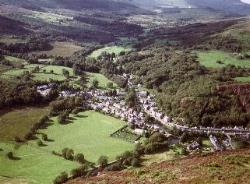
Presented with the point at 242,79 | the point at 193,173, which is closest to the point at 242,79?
the point at 242,79

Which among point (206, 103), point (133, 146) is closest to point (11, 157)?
point (133, 146)

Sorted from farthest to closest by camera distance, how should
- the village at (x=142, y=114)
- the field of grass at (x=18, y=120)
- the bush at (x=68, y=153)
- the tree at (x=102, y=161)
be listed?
the field of grass at (x=18, y=120)
the village at (x=142, y=114)
the bush at (x=68, y=153)
the tree at (x=102, y=161)

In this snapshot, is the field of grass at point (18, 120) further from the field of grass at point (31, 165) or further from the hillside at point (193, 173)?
the hillside at point (193, 173)

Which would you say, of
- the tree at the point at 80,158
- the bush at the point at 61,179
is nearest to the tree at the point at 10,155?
the tree at the point at 80,158

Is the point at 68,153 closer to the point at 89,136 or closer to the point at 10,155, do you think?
the point at 10,155

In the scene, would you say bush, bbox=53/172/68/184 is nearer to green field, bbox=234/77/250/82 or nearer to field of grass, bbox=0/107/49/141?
field of grass, bbox=0/107/49/141

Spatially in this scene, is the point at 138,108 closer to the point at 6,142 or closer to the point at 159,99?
the point at 159,99
